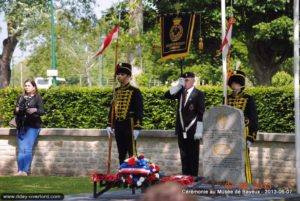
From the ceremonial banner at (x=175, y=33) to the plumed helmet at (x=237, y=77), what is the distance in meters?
1.17

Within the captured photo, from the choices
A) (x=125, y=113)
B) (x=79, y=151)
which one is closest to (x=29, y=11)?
(x=79, y=151)

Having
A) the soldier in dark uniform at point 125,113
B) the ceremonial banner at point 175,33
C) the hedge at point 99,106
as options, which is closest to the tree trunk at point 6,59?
the hedge at point 99,106

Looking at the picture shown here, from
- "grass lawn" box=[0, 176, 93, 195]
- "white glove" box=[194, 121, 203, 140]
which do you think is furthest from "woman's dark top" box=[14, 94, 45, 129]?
"white glove" box=[194, 121, 203, 140]

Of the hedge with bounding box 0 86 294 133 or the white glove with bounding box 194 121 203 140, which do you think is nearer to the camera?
the white glove with bounding box 194 121 203 140

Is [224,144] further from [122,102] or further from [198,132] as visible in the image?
[122,102]

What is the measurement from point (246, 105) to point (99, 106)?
17.6 feet

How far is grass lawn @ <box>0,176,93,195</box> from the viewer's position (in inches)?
458

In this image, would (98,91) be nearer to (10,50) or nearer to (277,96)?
(277,96)

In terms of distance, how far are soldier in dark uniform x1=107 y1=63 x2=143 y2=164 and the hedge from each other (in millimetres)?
3709

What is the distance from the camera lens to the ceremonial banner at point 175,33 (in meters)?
12.7

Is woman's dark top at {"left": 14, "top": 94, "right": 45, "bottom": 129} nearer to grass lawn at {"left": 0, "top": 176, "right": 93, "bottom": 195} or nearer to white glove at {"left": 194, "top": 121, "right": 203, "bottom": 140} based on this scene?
grass lawn at {"left": 0, "top": 176, "right": 93, "bottom": 195}

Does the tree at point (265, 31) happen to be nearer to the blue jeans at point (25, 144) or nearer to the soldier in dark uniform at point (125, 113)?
the blue jeans at point (25, 144)

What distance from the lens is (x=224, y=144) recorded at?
36.9ft

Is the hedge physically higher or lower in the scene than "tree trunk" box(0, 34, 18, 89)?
lower
